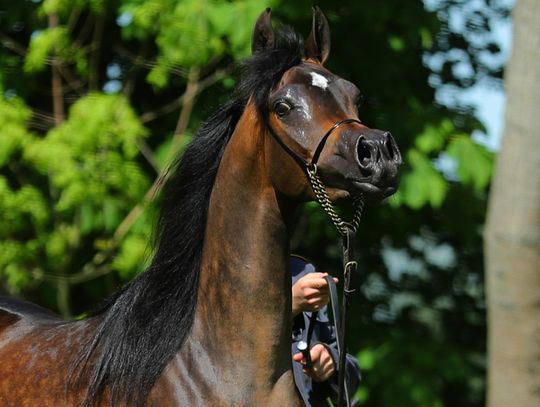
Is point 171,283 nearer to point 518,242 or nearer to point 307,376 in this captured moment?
point 307,376

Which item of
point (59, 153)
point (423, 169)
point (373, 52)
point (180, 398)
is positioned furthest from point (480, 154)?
point (180, 398)

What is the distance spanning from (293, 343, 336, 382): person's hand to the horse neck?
14.8 inches

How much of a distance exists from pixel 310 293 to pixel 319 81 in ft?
2.60

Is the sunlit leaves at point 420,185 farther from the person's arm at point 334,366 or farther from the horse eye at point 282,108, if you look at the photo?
the horse eye at point 282,108

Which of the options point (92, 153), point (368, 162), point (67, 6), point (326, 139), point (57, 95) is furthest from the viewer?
point (57, 95)

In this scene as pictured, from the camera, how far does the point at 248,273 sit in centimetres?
346

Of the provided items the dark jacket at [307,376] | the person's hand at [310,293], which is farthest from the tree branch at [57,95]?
the person's hand at [310,293]

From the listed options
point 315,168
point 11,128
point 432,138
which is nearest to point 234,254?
point 315,168

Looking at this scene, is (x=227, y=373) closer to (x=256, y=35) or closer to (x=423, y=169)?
(x=256, y=35)

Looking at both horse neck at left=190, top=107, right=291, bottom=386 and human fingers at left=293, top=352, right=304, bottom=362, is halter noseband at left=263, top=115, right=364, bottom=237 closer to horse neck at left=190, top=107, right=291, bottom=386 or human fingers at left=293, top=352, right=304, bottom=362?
horse neck at left=190, top=107, right=291, bottom=386

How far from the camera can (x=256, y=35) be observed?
3721mm

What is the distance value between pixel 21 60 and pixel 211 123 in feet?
13.0

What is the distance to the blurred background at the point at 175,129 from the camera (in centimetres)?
667

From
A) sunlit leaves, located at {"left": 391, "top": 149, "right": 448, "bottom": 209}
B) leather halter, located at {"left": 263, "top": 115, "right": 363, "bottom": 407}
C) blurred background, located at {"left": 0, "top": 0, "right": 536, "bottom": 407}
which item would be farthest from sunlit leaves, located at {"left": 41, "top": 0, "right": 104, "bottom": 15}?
leather halter, located at {"left": 263, "top": 115, "right": 363, "bottom": 407}
